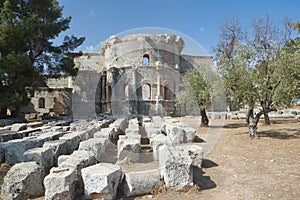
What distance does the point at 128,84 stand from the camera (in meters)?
23.8

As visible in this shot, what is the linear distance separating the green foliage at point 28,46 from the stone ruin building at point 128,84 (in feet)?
16.4

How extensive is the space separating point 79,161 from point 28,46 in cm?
1501

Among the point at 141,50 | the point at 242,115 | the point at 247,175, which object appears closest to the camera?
the point at 247,175

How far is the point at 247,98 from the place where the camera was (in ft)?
26.3

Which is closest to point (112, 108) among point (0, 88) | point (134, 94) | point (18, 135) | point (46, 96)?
point (134, 94)

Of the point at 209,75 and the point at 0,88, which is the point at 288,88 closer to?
the point at 209,75

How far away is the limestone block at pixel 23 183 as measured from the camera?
3070mm

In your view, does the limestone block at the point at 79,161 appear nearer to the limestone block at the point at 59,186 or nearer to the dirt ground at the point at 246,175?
the limestone block at the point at 59,186

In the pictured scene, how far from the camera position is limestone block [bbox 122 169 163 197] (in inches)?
129

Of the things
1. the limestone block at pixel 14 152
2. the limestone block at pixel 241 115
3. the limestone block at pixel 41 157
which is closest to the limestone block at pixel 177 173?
the limestone block at pixel 41 157

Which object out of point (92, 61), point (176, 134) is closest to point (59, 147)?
point (176, 134)

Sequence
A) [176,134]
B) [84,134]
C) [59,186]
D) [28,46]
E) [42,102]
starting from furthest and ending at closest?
[42,102] → [28,46] → [176,134] → [84,134] → [59,186]

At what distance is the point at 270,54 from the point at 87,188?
8.59m

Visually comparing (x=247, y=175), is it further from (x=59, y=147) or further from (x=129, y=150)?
(x=59, y=147)
